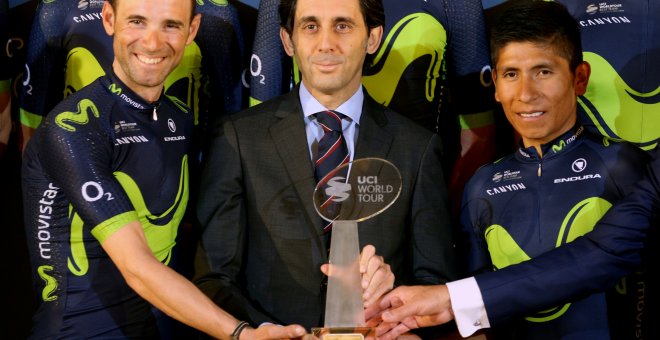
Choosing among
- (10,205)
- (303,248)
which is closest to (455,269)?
(303,248)

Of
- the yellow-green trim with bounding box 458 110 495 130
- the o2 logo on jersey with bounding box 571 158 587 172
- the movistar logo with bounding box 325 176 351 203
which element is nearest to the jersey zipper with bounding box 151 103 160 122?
the movistar logo with bounding box 325 176 351 203

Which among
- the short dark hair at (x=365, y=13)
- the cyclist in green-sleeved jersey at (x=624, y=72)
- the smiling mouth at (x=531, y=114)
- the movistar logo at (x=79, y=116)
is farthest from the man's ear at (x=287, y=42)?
the cyclist in green-sleeved jersey at (x=624, y=72)

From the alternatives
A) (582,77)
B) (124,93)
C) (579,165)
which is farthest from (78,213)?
(582,77)

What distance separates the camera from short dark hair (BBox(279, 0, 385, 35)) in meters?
2.79

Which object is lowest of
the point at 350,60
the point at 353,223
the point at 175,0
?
the point at 353,223

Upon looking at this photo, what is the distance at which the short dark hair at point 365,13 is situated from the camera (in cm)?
279

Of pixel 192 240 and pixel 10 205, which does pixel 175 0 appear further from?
pixel 10 205

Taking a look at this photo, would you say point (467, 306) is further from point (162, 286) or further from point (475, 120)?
point (475, 120)

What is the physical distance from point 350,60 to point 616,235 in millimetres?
783

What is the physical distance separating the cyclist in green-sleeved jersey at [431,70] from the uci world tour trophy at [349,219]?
924 millimetres

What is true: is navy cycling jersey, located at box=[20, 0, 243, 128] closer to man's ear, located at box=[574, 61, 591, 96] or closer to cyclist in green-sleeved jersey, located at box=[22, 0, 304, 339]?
cyclist in green-sleeved jersey, located at box=[22, 0, 304, 339]

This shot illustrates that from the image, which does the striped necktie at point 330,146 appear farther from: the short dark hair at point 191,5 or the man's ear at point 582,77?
the man's ear at point 582,77

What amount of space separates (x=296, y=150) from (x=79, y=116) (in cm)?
54

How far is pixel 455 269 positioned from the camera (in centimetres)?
265
